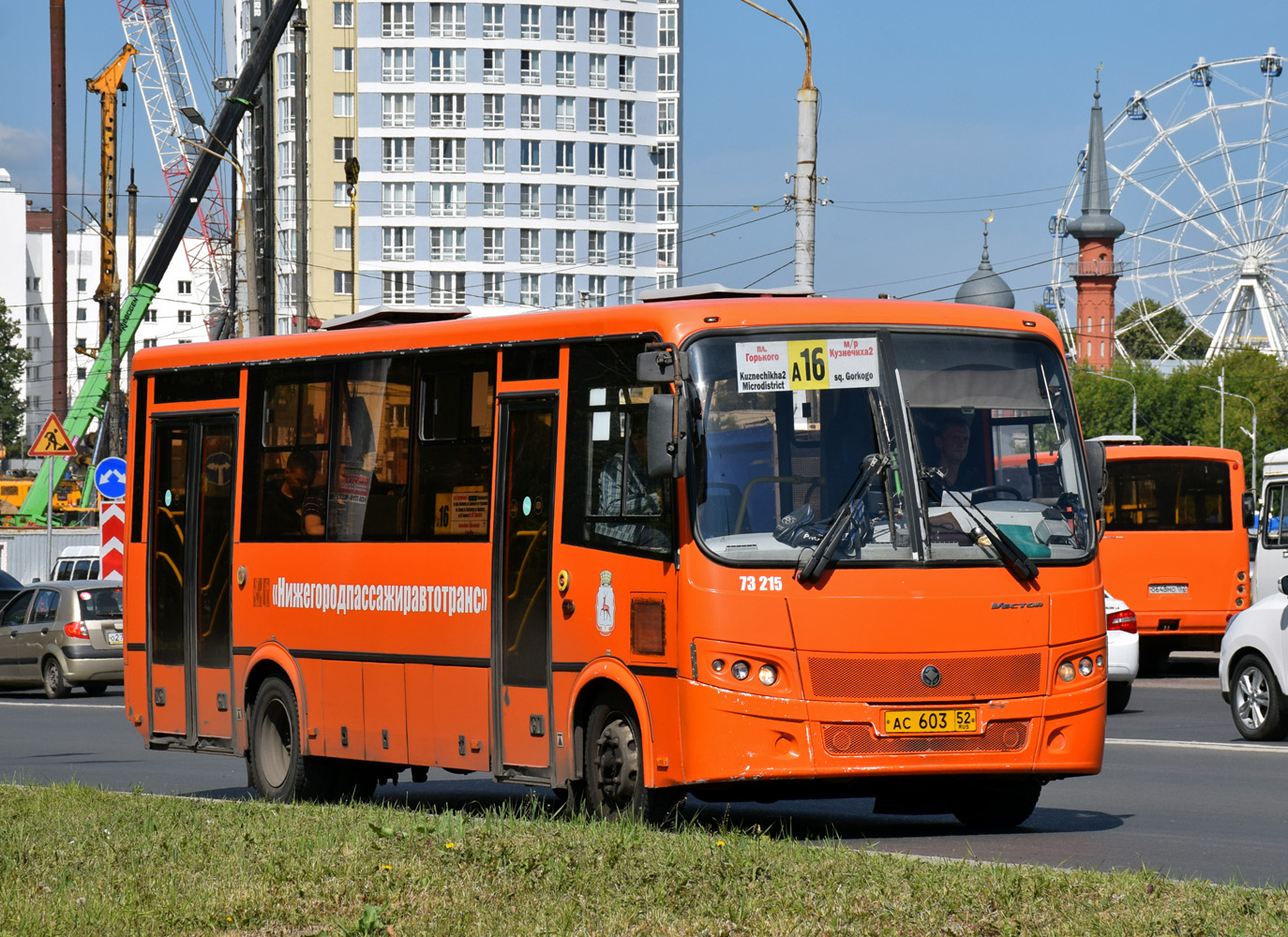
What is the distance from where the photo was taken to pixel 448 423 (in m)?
12.0

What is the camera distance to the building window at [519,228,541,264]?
384ft

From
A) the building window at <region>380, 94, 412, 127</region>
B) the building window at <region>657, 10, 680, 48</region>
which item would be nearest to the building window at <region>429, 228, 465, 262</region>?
the building window at <region>380, 94, 412, 127</region>

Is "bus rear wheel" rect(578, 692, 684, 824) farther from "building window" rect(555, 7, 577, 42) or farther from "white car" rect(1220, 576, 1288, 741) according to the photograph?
"building window" rect(555, 7, 577, 42)

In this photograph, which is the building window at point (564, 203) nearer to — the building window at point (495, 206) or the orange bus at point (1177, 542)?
the building window at point (495, 206)

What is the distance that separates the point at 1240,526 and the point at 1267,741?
1223 centimetres

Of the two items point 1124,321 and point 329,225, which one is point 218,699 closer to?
point 329,225

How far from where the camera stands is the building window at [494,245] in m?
117

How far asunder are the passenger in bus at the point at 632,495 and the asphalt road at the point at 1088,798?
1568 mm

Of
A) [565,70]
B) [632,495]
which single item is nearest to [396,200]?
[565,70]

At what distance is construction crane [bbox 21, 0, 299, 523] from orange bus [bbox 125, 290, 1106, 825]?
65.8ft

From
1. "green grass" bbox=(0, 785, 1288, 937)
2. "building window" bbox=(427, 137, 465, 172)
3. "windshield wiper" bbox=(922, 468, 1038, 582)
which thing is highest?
"building window" bbox=(427, 137, 465, 172)

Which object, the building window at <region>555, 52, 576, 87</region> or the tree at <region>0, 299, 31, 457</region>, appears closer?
the building window at <region>555, 52, 576, 87</region>

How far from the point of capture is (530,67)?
115250mm

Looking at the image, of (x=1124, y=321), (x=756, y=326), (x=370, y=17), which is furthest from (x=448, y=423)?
(x=1124, y=321)
